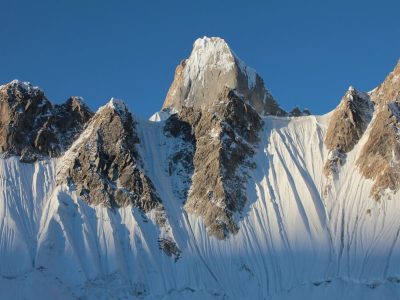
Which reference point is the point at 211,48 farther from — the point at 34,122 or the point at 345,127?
the point at 34,122

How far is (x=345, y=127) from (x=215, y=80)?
29661mm

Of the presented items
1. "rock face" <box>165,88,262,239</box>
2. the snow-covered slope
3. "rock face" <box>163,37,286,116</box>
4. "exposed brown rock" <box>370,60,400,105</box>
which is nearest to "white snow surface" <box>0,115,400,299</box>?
the snow-covered slope

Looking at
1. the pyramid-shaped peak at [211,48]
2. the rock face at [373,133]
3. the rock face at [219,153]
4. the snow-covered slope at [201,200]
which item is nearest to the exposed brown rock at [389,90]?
the rock face at [373,133]

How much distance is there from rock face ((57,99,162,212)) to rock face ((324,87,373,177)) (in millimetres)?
27993

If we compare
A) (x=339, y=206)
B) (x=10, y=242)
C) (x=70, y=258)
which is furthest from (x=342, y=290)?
(x=10, y=242)

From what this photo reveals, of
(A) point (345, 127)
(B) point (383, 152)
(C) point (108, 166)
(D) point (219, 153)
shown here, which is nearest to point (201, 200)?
(D) point (219, 153)

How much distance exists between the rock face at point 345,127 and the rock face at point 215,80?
20.0 metres

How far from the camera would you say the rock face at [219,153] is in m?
126

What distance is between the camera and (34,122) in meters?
137

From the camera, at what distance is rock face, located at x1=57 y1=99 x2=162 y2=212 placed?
125875mm

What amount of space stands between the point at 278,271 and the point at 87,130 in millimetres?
39482

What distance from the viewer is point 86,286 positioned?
365 ft

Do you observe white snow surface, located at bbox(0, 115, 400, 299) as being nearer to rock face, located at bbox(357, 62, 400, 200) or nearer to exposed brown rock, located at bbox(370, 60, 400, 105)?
rock face, located at bbox(357, 62, 400, 200)

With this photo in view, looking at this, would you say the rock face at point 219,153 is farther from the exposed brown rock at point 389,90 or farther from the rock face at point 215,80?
the exposed brown rock at point 389,90
